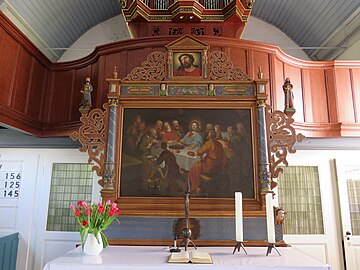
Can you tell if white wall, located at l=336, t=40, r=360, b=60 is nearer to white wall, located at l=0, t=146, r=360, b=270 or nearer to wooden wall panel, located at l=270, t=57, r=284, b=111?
white wall, located at l=0, t=146, r=360, b=270

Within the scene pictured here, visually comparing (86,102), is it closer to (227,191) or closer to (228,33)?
(227,191)

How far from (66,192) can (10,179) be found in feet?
3.34

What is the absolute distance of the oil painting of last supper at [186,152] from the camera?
3783 mm

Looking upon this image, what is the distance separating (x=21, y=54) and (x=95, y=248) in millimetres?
3117

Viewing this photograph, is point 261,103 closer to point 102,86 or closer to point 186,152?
point 186,152

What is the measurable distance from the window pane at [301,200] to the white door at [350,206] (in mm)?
367

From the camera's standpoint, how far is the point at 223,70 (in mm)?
4066

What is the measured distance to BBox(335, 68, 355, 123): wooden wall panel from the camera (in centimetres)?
482

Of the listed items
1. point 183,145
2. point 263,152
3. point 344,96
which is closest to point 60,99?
point 183,145

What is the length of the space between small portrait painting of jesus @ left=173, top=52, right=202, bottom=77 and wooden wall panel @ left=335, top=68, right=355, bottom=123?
2.33m

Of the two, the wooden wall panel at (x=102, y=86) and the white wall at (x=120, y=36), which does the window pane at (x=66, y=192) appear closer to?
the wooden wall panel at (x=102, y=86)

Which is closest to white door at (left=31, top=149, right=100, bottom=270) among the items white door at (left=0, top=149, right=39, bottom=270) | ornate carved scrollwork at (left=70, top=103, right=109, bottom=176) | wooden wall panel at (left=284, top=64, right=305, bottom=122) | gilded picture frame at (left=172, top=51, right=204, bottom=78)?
white door at (left=0, top=149, right=39, bottom=270)

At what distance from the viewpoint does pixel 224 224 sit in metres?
3.62

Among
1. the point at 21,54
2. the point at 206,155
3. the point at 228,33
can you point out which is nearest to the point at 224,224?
the point at 206,155
